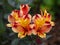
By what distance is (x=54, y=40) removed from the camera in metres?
3.73

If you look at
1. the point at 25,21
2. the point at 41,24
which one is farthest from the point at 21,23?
the point at 41,24

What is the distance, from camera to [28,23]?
1.99m

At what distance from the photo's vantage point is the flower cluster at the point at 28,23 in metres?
1.99

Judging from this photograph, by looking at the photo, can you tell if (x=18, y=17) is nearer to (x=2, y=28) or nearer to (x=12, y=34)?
(x=12, y=34)

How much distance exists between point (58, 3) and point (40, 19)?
2.10m

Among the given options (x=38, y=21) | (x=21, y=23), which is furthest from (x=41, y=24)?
(x=21, y=23)

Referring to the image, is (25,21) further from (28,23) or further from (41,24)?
(41,24)

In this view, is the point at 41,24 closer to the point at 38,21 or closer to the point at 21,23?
the point at 38,21

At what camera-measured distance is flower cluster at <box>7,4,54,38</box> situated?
1.99 meters

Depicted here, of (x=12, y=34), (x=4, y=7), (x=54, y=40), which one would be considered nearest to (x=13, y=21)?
(x=12, y=34)

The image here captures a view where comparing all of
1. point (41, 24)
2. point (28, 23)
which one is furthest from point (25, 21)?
point (41, 24)

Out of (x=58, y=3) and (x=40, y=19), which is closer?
(x=40, y=19)

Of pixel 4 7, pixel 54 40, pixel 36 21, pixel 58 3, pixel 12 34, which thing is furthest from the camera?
pixel 58 3

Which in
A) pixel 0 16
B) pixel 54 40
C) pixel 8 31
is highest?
pixel 0 16
